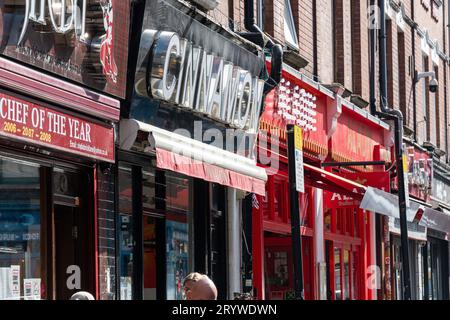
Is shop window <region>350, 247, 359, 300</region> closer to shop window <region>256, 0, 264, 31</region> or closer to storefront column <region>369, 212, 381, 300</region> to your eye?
storefront column <region>369, 212, 381, 300</region>

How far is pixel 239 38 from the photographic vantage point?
15.8m

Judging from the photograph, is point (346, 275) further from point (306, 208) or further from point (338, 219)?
point (306, 208)

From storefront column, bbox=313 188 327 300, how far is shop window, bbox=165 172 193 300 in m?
5.69

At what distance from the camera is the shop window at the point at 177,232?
14961 mm

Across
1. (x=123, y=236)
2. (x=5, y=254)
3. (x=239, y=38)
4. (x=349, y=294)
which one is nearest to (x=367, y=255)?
(x=349, y=294)

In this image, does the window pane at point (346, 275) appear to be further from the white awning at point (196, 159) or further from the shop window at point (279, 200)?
the white awning at point (196, 159)

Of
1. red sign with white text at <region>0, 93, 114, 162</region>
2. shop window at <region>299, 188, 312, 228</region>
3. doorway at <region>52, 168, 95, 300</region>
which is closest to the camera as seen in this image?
red sign with white text at <region>0, 93, 114, 162</region>

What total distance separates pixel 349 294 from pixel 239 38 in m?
9.66

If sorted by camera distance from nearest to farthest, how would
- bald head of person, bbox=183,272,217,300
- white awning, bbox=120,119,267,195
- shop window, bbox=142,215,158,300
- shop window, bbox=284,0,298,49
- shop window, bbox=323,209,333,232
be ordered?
bald head of person, bbox=183,272,217,300
white awning, bbox=120,119,267,195
shop window, bbox=142,215,158,300
shop window, bbox=284,0,298,49
shop window, bbox=323,209,333,232

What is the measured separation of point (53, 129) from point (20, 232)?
1.11 m

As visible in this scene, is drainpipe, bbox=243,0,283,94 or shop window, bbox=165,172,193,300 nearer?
shop window, bbox=165,172,193,300

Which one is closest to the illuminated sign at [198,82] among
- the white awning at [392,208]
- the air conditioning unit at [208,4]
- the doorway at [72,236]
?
the air conditioning unit at [208,4]

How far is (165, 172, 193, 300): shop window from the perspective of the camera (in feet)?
49.1

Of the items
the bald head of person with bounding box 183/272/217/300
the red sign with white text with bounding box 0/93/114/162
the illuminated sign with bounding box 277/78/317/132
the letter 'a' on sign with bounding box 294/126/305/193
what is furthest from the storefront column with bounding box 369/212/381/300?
the bald head of person with bounding box 183/272/217/300
